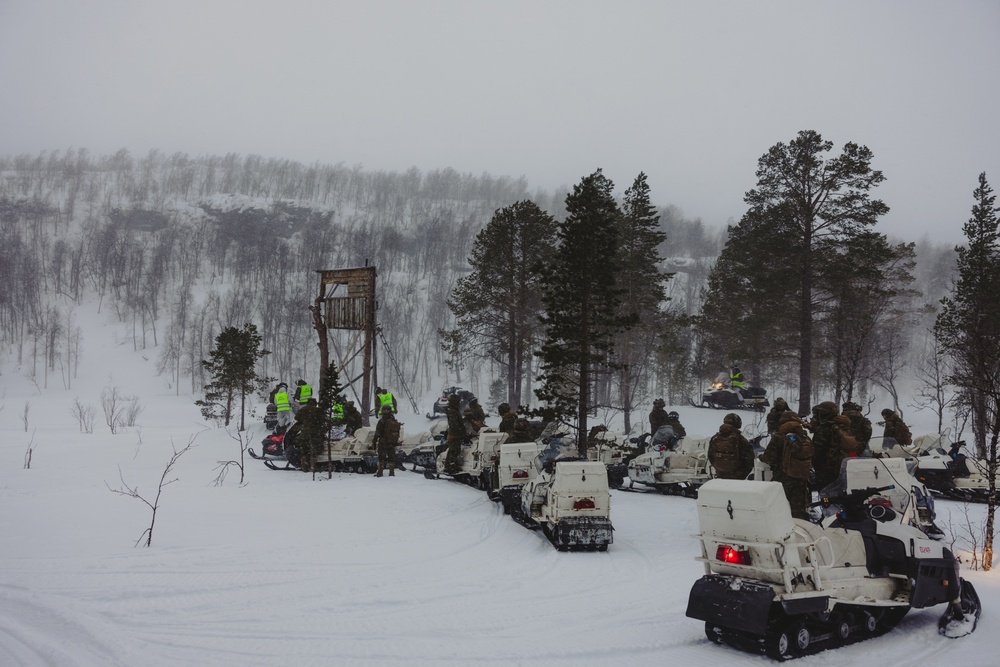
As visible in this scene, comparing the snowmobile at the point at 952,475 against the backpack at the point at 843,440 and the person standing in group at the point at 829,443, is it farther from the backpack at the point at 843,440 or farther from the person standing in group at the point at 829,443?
the backpack at the point at 843,440

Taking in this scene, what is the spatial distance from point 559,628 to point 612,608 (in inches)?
36.8

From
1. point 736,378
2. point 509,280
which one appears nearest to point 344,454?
point 509,280

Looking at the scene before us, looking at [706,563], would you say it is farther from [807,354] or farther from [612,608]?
[807,354]

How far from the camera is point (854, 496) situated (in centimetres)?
628

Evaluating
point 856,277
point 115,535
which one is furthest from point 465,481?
point 856,277

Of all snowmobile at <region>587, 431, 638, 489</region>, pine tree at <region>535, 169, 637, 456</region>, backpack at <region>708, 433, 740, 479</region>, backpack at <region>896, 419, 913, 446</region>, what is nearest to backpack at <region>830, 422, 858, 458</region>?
backpack at <region>708, 433, 740, 479</region>

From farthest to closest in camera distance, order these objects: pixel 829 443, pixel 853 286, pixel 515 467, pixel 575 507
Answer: pixel 853 286, pixel 515 467, pixel 575 507, pixel 829 443

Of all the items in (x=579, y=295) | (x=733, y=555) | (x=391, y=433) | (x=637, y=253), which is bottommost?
(x=391, y=433)

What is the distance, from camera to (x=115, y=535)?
8.68 meters

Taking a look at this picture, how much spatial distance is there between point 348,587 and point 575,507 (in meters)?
3.89

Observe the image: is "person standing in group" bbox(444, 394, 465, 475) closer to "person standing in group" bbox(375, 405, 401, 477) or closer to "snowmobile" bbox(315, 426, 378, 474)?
"person standing in group" bbox(375, 405, 401, 477)

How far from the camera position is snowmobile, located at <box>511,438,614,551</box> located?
30.3ft

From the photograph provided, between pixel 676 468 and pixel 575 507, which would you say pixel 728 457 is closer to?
pixel 676 468

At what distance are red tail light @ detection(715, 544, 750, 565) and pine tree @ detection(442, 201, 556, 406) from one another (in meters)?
23.1
